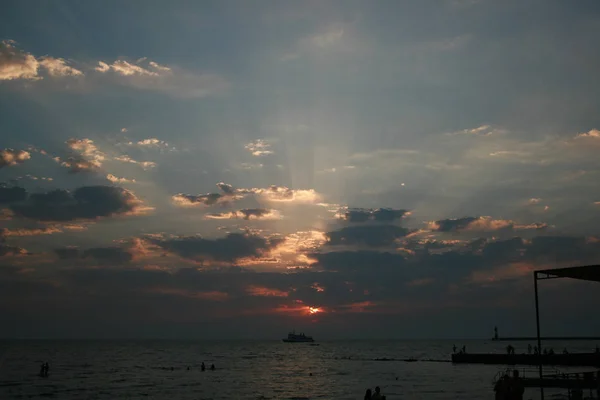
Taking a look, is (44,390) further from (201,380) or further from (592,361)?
(592,361)

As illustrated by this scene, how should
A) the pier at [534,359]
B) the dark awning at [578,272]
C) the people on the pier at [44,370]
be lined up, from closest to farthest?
the dark awning at [578,272] → the pier at [534,359] → the people on the pier at [44,370]

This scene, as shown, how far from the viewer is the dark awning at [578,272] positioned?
92.3 ft

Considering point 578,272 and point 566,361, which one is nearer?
point 578,272

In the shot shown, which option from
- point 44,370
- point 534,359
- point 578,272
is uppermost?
point 578,272

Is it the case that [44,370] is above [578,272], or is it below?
below

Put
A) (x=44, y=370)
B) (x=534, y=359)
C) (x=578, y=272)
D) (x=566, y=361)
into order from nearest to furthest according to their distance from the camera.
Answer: (x=578, y=272) < (x=566, y=361) < (x=534, y=359) < (x=44, y=370)

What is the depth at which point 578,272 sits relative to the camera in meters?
29.2

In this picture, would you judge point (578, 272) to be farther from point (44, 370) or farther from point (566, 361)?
point (44, 370)

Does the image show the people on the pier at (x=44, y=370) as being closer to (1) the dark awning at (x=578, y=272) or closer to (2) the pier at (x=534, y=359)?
(2) the pier at (x=534, y=359)

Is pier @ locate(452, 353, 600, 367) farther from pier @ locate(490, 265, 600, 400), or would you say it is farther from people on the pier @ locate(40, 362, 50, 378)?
people on the pier @ locate(40, 362, 50, 378)

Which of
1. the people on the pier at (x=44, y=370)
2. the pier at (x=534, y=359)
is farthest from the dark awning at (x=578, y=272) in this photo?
the people on the pier at (x=44, y=370)

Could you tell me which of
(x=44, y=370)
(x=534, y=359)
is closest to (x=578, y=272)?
(x=534, y=359)

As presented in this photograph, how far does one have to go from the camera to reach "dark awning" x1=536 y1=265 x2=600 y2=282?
2814 centimetres

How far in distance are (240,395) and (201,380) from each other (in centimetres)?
2328
